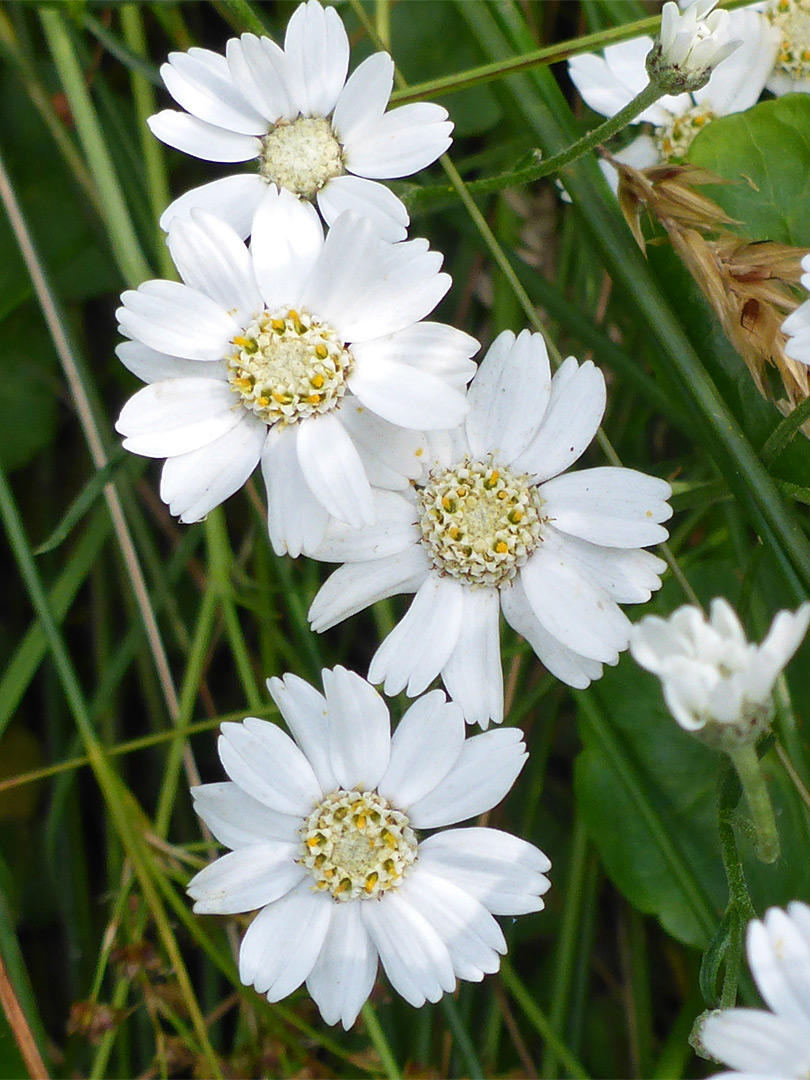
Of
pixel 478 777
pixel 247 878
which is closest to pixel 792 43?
pixel 478 777

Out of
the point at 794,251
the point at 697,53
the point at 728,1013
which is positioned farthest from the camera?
the point at 794,251

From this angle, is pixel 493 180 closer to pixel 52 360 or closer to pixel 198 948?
pixel 52 360

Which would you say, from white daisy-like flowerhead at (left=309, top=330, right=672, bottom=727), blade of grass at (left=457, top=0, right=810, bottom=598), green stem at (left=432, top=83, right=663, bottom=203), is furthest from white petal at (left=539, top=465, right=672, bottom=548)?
green stem at (left=432, top=83, right=663, bottom=203)

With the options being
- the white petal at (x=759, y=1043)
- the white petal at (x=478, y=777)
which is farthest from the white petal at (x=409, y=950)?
the white petal at (x=759, y=1043)

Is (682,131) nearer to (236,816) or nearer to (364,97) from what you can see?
(364,97)

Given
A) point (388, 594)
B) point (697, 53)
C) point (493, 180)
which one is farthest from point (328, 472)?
point (697, 53)

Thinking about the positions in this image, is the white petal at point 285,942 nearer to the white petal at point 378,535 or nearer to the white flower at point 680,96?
the white petal at point 378,535

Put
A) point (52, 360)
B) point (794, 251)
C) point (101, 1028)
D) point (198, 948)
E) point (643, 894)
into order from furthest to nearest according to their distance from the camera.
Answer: point (52, 360) < point (198, 948) < point (643, 894) < point (101, 1028) < point (794, 251)
